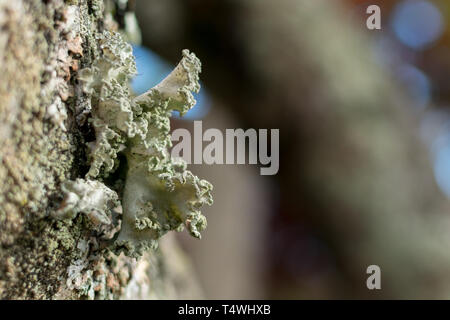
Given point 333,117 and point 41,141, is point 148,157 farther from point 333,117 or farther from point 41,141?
point 333,117

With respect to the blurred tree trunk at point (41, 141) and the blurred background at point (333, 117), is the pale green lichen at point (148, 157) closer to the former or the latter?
the blurred tree trunk at point (41, 141)

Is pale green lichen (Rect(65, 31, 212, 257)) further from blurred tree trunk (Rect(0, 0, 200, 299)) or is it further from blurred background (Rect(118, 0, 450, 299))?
blurred background (Rect(118, 0, 450, 299))

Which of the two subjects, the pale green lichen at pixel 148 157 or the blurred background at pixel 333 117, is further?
the blurred background at pixel 333 117

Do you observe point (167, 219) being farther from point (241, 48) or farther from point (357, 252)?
point (357, 252)

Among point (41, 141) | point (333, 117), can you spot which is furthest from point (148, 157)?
point (333, 117)

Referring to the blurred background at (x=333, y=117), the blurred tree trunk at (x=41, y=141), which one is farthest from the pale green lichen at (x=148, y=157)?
the blurred background at (x=333, y=117)

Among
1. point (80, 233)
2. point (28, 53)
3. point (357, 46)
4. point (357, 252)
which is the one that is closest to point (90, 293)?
point (80, 233)

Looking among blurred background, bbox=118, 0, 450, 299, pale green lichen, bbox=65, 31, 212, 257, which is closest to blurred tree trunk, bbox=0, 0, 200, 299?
pale green lichen, bbox=65, 31, 212, 257
